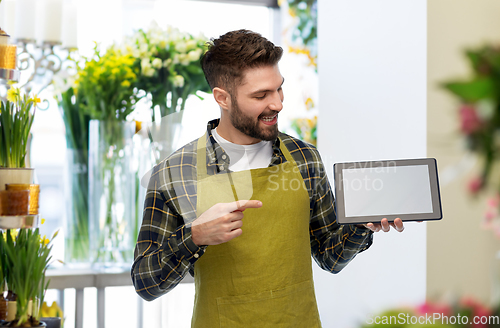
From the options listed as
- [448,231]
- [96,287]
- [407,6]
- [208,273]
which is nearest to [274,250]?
[208,273]

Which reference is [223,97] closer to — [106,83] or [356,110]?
[356,110]

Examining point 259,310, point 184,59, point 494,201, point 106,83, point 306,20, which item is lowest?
point 259,310

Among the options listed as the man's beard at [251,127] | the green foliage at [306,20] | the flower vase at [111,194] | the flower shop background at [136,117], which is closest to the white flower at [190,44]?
the flower shop background at [136,117]

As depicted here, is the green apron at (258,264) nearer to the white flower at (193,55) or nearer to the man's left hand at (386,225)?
the man's left hand at (386,225)

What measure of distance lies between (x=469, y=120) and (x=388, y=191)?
0.78 meters

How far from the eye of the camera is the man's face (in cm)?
102

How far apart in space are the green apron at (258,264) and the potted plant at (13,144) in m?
0.41

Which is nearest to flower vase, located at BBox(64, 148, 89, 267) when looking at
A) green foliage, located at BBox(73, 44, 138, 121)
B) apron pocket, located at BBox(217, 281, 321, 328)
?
green foliage, located at BBox(73, 44, 138, 121)

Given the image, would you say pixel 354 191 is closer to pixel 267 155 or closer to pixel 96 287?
pixel 267 155

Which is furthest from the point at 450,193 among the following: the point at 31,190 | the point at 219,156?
the point at 31,190

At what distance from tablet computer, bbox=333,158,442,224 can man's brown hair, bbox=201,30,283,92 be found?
32 cm

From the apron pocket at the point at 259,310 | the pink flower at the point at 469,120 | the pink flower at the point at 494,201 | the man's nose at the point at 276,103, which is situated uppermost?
the man's nose at the point at 276,103

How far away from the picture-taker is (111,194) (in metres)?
1.79

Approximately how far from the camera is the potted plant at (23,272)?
0.99 metres
